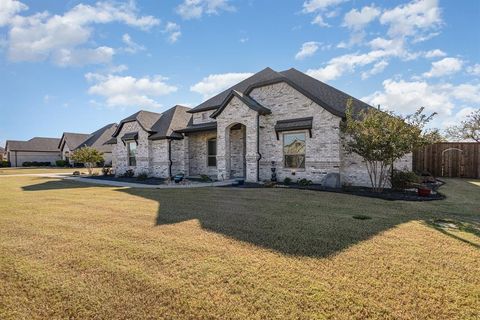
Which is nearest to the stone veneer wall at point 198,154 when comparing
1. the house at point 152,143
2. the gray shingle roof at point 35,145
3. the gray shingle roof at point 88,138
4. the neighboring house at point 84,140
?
the house at point 152,143

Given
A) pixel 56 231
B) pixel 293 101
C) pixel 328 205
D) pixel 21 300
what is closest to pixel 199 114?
pixel 293 101

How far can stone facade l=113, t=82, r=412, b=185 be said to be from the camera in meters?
12.6

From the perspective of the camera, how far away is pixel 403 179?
36.1 feet

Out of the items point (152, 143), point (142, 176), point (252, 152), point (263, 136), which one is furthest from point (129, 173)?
point (263, 136)

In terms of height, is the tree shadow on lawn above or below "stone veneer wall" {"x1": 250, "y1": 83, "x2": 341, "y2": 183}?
below

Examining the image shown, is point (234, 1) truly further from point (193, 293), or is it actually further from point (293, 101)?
point (193, 293)

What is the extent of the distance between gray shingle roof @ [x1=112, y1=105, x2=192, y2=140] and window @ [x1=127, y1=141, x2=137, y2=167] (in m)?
1.84

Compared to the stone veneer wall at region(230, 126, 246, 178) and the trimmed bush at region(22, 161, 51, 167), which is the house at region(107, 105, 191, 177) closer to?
the stone veneer wall at region(230, 126, 246, 178)

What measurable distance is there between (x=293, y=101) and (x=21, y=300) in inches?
513

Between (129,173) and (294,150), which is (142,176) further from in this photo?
(294,150)

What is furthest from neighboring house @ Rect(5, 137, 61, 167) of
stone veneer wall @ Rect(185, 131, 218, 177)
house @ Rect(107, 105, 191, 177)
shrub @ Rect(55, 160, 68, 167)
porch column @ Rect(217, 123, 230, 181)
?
porch column @ Rect(217, 123, 230, 181)

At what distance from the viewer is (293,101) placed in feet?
45.3

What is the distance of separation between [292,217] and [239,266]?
325 cm

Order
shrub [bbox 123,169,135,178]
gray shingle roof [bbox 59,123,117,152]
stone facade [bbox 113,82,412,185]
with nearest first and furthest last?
1. stone facade [bbox 113,82,412,185]
2. shrub [bbox 123,169,135,178]
3. gray shingle roof [bbox 59,123,117,152]
